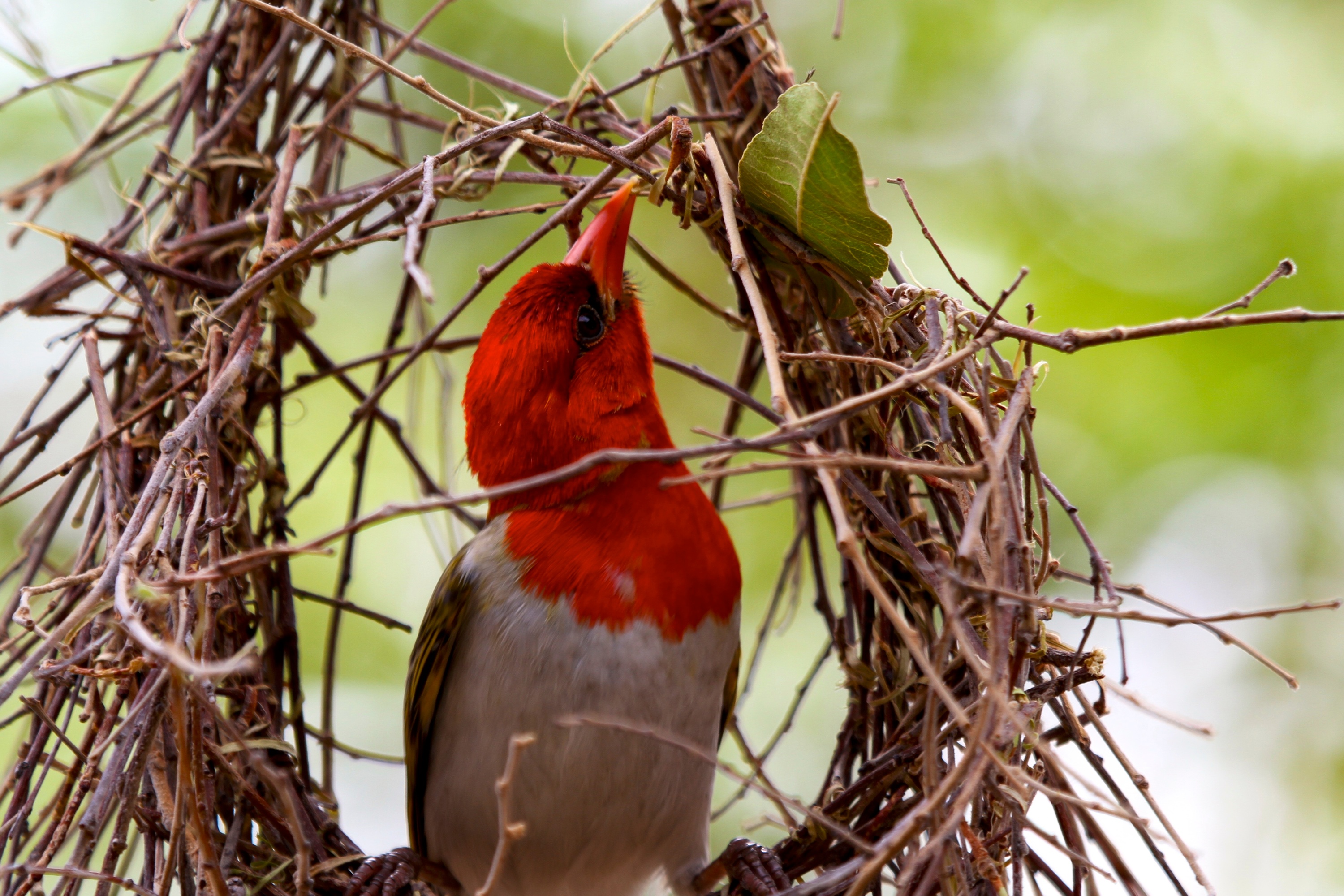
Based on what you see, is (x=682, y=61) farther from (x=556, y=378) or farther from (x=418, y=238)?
(x=418, y=238)

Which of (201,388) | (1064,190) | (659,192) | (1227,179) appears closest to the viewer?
(659,192)

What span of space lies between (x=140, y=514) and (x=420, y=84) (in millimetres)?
763

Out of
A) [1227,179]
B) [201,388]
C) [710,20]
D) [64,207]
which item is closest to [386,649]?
[64,207]

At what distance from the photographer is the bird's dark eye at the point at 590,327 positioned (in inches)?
89.2

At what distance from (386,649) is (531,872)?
265 centimetres

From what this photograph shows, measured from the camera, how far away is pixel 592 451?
2.19 metres

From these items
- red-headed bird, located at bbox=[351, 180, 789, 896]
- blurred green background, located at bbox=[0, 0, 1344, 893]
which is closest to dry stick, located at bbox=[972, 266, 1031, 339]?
red-headed bird, located at bbox=[351, 180, 789, 896]

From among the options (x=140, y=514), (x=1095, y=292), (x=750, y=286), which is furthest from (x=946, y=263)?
(x=1095, y=292)

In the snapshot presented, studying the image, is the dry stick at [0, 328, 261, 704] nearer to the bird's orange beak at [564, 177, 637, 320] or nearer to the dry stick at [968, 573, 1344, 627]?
the bird's orange beak at [564, 177, 637, 320]

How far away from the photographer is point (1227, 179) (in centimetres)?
387

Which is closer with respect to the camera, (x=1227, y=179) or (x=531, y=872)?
(x=531, y=872)

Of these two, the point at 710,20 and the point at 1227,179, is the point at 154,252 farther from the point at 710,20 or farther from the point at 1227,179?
the point at 1227,179

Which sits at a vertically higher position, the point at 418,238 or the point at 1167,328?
the point at 418,238

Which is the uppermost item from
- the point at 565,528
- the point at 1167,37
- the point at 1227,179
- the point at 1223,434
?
the point at 1167,37
